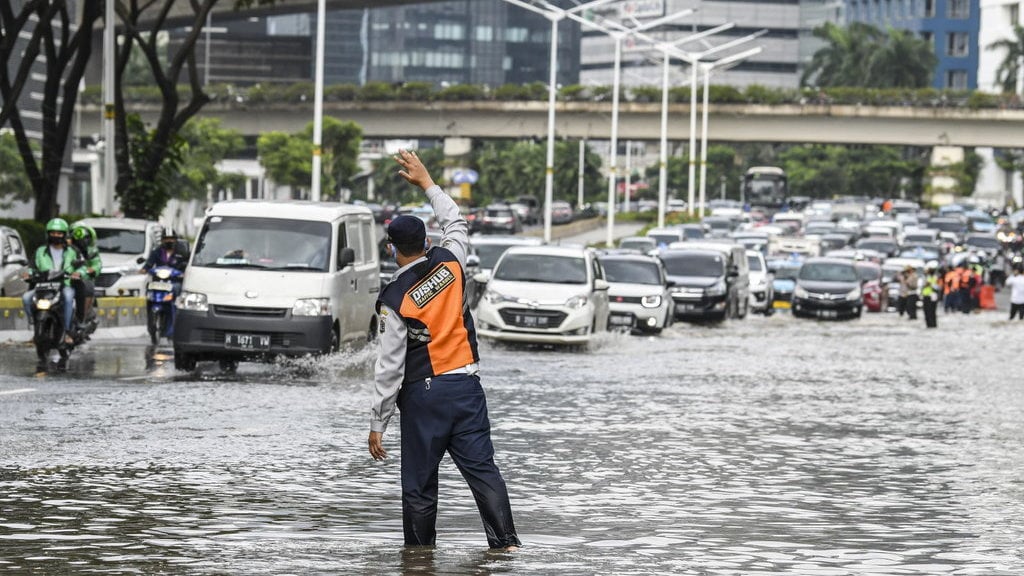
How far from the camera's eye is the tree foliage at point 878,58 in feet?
495

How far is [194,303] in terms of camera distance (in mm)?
22344

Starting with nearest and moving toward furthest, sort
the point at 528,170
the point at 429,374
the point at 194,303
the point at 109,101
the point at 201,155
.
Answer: the point at 429,374 → the point at 194,303 → the point at 109,101 → the point at 201,155 → the point at 528,170

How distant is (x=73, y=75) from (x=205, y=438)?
27.4 meters

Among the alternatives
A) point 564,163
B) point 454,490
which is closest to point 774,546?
point 454,490

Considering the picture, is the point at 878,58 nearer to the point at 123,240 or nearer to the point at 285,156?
the point at 285,156

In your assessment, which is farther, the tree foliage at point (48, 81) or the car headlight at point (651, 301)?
the tree foliage at point (48, 81)

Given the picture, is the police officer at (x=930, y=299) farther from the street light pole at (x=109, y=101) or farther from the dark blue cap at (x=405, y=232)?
the dark blue cap at (x=405, y=232)

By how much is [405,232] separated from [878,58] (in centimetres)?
14458

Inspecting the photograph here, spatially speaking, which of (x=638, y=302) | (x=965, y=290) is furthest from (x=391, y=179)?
(x=638, y=302)

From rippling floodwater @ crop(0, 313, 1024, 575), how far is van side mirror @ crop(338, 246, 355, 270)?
3.99 feet

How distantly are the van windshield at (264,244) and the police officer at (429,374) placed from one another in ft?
43.6

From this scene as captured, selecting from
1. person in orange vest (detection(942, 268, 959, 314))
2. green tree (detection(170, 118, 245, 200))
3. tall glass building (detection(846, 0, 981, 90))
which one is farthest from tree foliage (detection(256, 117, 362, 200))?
tall glass building (detection(846, 0, 981, 90))

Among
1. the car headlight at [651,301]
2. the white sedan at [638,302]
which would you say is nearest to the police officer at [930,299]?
the white sedan at [638,302]

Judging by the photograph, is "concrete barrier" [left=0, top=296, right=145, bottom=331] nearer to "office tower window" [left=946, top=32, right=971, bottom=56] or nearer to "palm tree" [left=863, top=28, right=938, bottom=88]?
"palm tree" [left=863, top=28, right=938, bottom=88]
